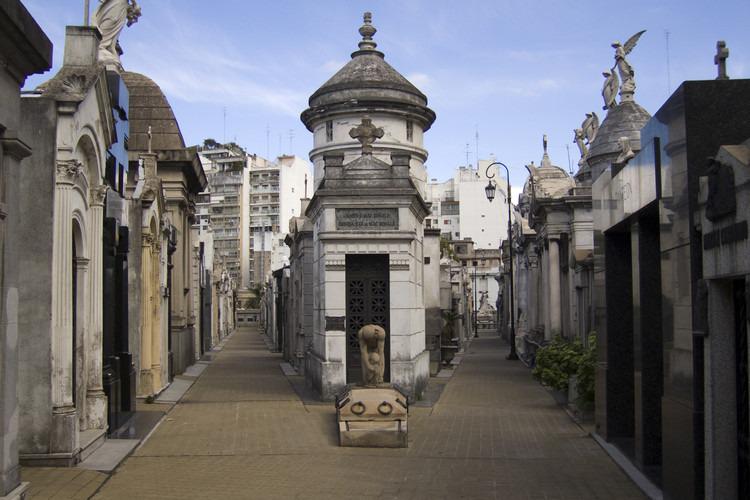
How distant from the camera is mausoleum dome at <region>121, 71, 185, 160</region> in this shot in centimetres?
2439

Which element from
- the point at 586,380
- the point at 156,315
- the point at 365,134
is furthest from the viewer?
the point at 156,315

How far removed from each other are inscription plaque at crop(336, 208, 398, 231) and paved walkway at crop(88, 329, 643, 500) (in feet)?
11.3

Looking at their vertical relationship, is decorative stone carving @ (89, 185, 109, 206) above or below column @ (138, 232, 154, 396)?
above

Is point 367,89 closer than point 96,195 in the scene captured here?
No

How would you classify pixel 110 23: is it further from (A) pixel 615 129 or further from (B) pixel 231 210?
(B) pixel 231 210

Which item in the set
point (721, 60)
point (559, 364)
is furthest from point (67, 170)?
point (559, 364)

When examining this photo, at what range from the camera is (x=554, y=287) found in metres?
24.4

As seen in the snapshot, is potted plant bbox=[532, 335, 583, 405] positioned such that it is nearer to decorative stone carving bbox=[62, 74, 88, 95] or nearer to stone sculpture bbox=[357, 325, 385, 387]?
stone sculpture bbox=[357, 325, 385, 387]

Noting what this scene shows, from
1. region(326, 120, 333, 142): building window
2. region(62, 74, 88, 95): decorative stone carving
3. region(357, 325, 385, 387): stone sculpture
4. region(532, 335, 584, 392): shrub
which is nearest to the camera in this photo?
region(62, 74, 88, 95): decorative stone carving

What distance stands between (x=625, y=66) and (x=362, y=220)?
8.18m

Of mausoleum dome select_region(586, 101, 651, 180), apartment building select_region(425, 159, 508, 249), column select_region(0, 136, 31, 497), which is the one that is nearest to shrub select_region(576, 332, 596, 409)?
mausoleum dome select_region(586, 101, 651, 180)

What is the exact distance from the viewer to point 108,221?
528 inches

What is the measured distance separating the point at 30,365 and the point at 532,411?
363 inches

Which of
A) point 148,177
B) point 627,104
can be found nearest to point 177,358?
point 148,177
